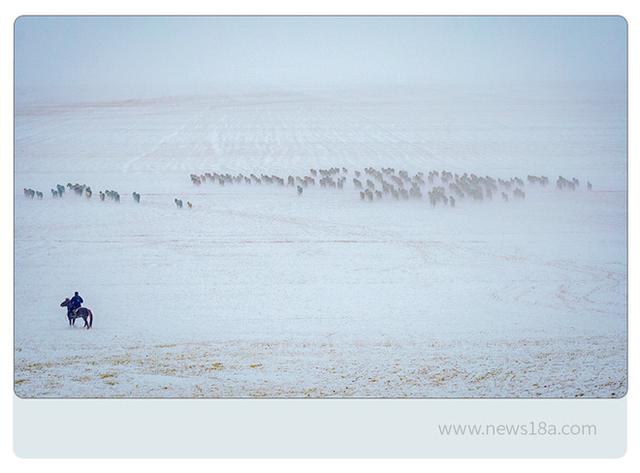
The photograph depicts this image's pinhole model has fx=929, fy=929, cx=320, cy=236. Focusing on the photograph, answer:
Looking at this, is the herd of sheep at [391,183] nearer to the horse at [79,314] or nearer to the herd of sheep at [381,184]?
the herd of sheep at [381,184]

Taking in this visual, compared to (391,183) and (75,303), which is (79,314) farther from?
(391,183)

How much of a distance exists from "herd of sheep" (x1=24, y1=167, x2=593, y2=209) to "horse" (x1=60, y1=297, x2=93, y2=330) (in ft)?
2.75

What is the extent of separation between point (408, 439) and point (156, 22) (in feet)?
11.7

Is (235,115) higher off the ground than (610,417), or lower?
higher

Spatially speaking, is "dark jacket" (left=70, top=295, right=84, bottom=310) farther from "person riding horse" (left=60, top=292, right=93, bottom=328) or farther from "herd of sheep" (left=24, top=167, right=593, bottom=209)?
"herd of sheep" (left=24, top=167, right=593, bottom=209)

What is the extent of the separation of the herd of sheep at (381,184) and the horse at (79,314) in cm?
84

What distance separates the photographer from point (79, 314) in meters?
6.83

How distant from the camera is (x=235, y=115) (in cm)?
A: 713

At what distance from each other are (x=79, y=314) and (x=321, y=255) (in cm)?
183

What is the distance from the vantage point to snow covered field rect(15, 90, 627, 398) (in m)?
6.80

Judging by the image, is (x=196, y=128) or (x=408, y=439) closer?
(x=408, y=439)

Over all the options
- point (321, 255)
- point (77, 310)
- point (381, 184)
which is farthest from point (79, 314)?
point (381, 184)
